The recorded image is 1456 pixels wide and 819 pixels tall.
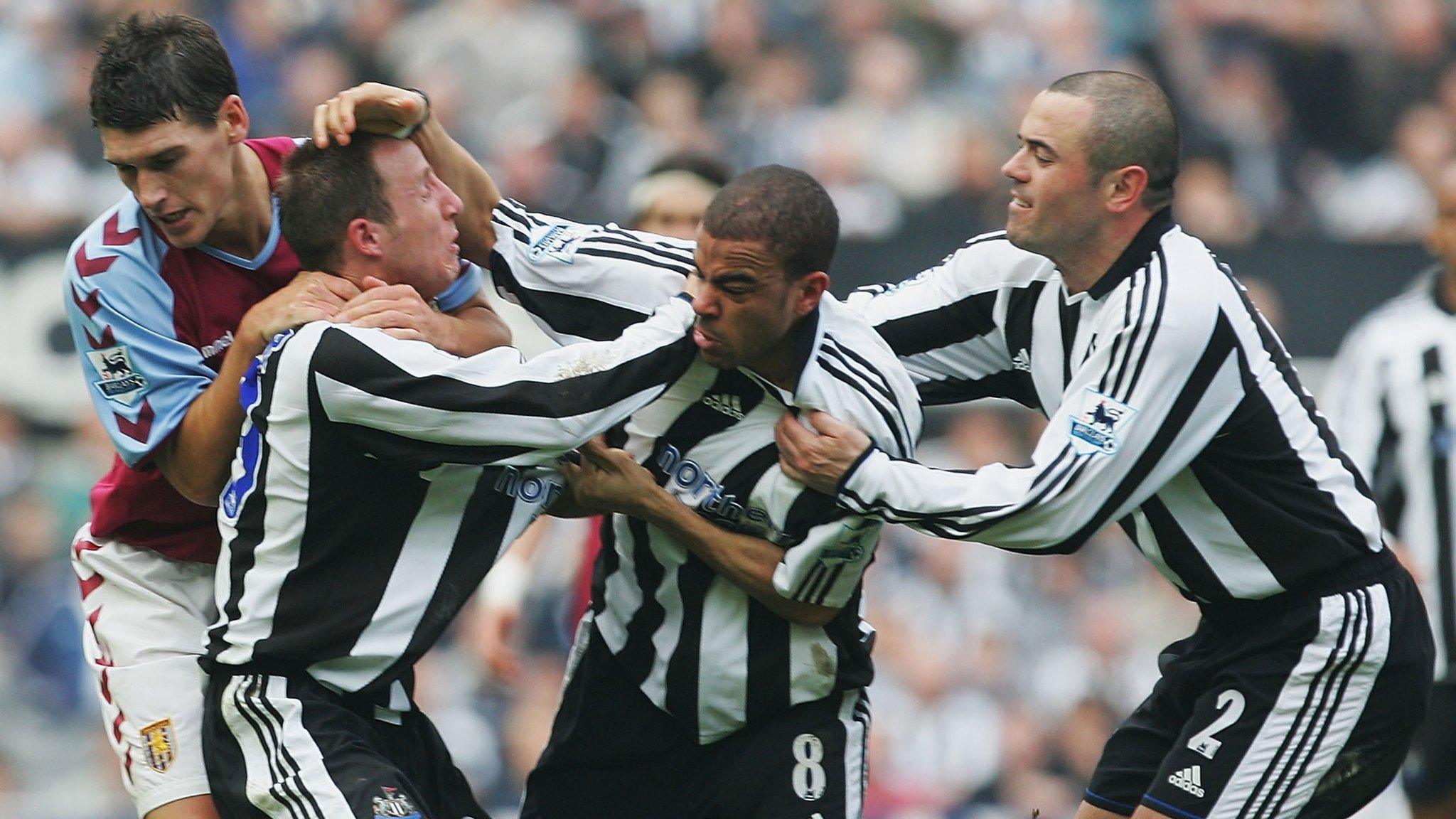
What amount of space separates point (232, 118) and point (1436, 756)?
4492mm

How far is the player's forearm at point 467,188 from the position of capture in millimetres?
4148

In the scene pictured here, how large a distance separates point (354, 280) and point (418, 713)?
0.96 metres

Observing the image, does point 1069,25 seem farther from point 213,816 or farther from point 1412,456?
point 213,816

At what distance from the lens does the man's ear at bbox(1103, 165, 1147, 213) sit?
13.5 feet

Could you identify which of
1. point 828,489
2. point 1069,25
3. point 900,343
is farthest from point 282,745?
point 1069,25

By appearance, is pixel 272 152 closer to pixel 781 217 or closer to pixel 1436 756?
pixel 781 217

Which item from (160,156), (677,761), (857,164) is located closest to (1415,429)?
(677,761)

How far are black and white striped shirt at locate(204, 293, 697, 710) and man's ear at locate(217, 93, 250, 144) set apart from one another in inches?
26.2

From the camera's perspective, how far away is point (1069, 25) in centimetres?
1116

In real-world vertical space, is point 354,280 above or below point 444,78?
below

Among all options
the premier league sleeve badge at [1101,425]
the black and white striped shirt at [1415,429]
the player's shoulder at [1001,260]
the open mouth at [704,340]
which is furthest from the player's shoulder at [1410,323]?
the open mouth at [704,340]

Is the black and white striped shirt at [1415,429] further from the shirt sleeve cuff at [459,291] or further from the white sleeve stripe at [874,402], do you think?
the shirt sleeve cuff at [459,291]

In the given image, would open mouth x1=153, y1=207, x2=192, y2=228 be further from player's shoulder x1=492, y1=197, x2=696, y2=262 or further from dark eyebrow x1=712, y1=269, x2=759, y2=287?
dark eyebrow x1=712, y1=269, x2=759, y2=287

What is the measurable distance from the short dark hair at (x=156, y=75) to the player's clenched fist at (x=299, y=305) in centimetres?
49
